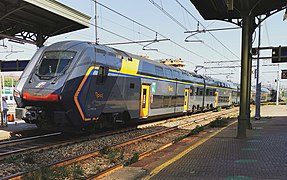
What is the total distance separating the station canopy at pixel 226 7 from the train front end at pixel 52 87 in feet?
17.5

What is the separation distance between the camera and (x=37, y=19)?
46.8 ft

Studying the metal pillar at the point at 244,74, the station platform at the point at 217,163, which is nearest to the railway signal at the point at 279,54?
the metal pillar at the point at 244,74

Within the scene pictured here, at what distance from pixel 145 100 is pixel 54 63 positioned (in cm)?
556

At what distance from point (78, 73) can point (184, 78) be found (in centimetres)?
1180

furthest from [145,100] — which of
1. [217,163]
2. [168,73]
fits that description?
[217,163]

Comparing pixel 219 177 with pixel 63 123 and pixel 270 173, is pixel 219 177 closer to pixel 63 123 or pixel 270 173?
pixel 270 173

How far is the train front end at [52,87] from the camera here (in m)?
9.48

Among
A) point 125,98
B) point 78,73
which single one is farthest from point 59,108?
point 125,98

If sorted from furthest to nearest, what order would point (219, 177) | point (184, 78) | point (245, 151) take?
point (184, 78) → point (245, 151) → point (219, 177)

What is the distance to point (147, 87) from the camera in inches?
572

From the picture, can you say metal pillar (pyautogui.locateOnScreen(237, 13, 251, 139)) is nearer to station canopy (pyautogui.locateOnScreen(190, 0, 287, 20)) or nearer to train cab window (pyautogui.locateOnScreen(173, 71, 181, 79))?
station canopy (pyautogui.locateOnScreen(190, 0, 287, 20))

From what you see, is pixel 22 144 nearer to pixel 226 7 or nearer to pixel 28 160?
pixel 28 160

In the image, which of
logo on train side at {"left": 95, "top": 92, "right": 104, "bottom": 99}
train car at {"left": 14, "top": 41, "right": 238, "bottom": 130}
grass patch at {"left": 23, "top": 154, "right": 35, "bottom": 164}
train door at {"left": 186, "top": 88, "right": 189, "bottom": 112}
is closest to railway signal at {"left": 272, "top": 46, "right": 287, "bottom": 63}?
train car at {"left": 14, "top": 41, "right": 238, "bottom": 130}

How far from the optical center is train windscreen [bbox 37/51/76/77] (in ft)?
32.8
